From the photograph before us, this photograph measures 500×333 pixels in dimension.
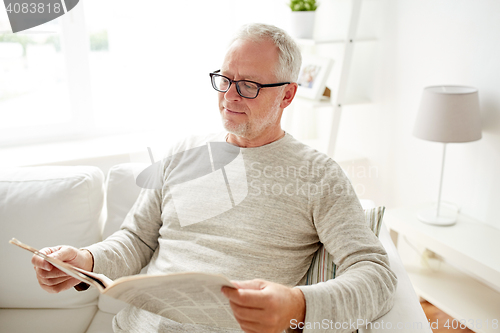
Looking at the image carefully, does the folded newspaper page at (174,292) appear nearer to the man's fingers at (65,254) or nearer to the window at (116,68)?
the man's fingers at (65,254)

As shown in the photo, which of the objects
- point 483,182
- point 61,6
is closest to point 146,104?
point 61,6

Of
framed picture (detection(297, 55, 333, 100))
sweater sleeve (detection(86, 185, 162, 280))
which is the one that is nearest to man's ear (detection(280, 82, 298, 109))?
sweater sleeve (detection(86, 185, 162, 280))

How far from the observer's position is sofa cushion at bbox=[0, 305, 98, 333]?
1357 mm

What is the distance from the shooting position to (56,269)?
1013mm

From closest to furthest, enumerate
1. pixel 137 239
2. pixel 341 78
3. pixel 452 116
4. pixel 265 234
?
pixel 265 234 < pixel 137 239 < pixel 452 116 < pixel 341 78

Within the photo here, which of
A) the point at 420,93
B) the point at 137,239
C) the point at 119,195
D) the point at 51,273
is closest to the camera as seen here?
the point at 51,273

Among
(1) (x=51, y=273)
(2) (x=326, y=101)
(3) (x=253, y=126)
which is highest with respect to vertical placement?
(3) (x=253, y=126)

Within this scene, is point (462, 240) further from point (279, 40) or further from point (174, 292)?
point (174, 292)

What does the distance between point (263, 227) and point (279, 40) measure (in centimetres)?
55

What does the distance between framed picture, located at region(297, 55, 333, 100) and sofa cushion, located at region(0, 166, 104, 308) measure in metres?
1.32

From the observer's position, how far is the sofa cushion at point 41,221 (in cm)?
138

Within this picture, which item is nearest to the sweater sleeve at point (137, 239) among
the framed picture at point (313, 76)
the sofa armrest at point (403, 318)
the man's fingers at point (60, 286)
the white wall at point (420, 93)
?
the man's fingers at point (60, 286)

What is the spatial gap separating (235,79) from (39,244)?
2.76 ft

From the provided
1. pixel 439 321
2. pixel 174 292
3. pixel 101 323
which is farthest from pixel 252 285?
pixel 439 321
